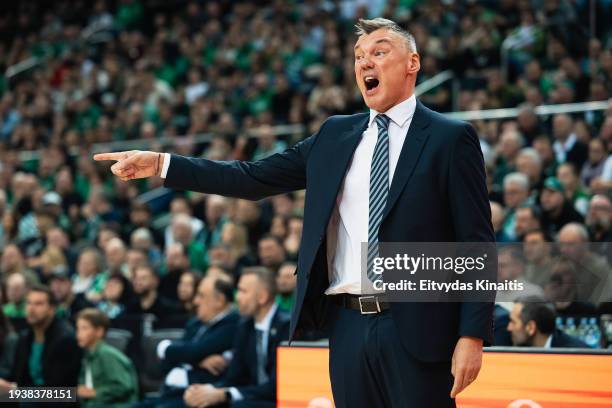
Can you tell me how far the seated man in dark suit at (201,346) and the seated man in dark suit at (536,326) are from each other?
93.3 inches

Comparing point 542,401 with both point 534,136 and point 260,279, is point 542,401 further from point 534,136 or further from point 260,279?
point 534,136

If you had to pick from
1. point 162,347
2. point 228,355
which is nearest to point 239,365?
point 228,355

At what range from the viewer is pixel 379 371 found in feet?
11.1

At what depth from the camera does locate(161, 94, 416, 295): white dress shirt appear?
11.5 feet

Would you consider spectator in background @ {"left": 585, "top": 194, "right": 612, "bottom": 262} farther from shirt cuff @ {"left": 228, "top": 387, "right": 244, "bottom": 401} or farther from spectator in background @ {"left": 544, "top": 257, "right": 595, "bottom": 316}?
shirt cuff @ {"left": 228, "top": 387, "right": 244, "bottom": 401}

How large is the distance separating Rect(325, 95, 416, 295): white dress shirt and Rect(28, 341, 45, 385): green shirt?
16.4 ft

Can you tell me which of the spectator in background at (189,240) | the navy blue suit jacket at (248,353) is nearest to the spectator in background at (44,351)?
the navy blue suit jacket at (248,353)

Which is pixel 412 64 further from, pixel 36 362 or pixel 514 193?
pixel 514 193

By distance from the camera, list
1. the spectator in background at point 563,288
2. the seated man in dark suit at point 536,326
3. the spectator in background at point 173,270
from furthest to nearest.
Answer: the spectator in background at point 173,270 → the spectator in background at point 563,288 → the seated man in dark suit at point 536,326

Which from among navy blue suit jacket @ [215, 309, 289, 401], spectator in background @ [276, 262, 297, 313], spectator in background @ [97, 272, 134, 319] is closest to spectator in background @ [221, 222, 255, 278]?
spectator in background @ [97, 272, 134, 319]

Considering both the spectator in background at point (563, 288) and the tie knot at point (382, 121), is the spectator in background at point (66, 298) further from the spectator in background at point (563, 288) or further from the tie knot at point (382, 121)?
the tie knot at point (382, 121)

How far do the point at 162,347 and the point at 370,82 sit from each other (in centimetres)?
462

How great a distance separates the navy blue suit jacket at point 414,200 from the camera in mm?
3328

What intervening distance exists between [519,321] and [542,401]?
1421mm
